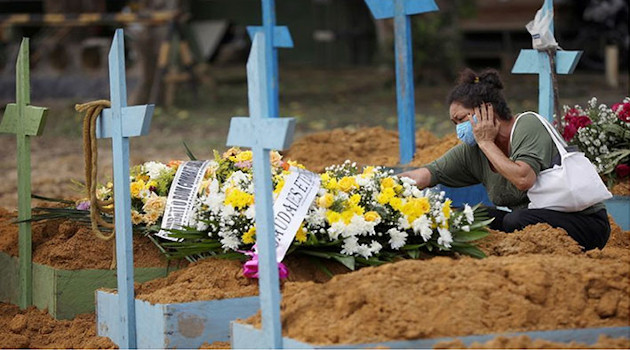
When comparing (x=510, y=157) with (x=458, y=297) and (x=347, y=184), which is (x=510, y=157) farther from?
(x=458, y=297)

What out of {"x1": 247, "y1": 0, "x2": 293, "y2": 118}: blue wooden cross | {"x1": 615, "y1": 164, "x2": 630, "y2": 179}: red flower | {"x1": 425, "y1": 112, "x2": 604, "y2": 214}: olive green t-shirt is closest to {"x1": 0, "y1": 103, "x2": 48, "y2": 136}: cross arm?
{"x1": 425, "y1": 112, "x2": 604, "y2": 214}: olive green t-shirt

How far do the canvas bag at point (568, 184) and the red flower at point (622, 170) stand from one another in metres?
1.80

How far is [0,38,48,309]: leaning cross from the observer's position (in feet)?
17.8

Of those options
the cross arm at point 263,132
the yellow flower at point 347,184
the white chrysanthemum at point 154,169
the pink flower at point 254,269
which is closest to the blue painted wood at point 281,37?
the white chrysanthemum at point 154,169

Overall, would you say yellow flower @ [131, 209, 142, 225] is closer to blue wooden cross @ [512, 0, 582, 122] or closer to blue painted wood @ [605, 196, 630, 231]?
blue wooden cross @ [512, 0, 582, 122]

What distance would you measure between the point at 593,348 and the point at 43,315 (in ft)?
9.06

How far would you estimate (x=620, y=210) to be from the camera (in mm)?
6531

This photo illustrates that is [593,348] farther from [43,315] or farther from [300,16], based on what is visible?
[300,16]

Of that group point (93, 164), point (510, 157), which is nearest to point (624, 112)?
point (510, 157)

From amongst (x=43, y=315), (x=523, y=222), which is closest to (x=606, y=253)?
(x=523, y=222)

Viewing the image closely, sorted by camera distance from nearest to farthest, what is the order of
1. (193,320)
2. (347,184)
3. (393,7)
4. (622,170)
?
(193,320)
(347,184)
(622,170)
(393,7)

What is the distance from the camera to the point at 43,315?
525 centimetres

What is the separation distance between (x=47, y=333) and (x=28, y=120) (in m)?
1.11

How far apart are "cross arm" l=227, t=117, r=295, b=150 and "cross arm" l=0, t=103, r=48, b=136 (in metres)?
1.71
